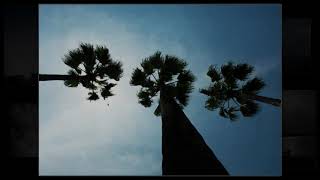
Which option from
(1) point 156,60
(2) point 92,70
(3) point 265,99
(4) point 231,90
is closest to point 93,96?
(2) point 92,70

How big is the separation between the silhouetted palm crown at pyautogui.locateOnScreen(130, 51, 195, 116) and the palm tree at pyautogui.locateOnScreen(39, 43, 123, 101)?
41cm

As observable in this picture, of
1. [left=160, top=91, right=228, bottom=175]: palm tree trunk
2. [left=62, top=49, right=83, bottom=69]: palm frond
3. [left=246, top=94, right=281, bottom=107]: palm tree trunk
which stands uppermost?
[left=62, top=49, right=83, bottom=69]: palm frond

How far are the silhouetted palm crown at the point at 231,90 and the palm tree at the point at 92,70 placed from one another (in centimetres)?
163

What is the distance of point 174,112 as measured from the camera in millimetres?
5422

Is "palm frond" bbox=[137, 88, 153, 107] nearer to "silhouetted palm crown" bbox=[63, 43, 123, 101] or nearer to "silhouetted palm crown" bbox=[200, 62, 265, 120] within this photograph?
"silhouetted palm crown" bbox=[63, 43, 123, 101]

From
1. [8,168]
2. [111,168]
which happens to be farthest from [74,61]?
[8,168]

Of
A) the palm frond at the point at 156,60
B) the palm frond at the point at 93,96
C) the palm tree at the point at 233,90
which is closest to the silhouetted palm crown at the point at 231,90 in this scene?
the palm tree at the point at 233,90

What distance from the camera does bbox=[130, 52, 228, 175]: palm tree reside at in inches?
175

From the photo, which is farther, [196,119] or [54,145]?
[196,119]

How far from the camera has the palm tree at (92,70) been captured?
5516 millimetres

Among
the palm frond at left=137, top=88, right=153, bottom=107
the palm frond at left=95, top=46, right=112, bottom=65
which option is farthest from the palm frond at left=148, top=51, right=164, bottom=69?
the palm frond at left=95, top=46, right=112, bottom=65
